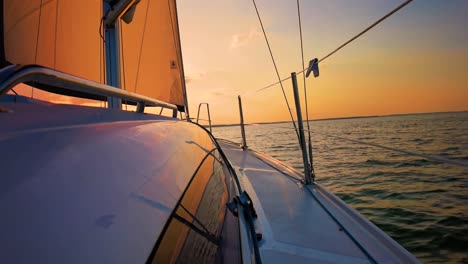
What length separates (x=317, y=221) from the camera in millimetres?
2109

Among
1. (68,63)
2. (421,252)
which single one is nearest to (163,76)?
(68,63)

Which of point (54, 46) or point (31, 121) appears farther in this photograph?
point (54, 46)

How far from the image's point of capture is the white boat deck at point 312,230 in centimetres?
162

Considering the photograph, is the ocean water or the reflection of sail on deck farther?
the ocean water

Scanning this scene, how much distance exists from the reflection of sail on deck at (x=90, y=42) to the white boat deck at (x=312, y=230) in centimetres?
197

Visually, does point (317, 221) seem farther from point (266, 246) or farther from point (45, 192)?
point (45, 192)

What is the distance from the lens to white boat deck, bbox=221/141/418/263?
1.62 m

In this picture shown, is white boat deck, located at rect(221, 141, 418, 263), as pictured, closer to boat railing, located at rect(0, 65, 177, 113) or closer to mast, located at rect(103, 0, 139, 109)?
boat railing, located at rect(0, 65, 177, 113)

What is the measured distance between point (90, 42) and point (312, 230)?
2.76 m

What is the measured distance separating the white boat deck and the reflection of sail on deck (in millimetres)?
1965

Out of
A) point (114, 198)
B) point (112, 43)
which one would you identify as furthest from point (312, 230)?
point (112, 43)

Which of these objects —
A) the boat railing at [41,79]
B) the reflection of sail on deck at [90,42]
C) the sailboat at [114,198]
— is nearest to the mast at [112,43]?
the sailboat at [114,198]

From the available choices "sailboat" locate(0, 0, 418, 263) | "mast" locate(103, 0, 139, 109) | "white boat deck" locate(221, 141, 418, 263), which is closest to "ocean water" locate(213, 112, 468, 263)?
"white boat deck" locate(221, 141, 418, 263)

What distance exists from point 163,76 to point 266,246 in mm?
3531
